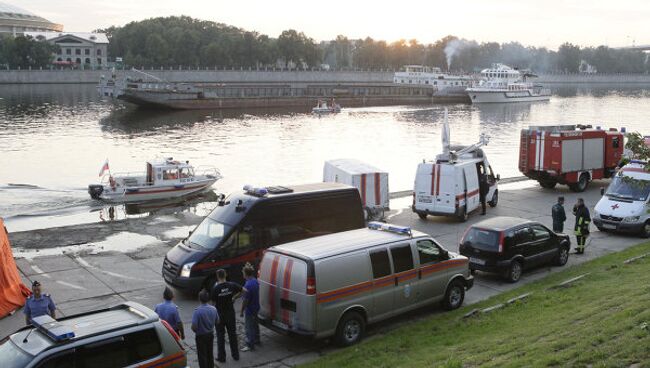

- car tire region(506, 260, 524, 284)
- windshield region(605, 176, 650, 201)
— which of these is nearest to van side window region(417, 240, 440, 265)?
car tire region(506, 260, 524, 284)

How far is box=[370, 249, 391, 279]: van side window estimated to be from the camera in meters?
12.9

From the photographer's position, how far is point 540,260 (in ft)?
58.2

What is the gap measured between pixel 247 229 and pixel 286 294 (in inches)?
158

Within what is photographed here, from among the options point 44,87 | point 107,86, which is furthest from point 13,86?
point 107,86

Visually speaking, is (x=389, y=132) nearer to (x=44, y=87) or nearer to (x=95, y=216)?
(x=95, y=216)

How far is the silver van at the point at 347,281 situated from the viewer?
1205 centimetres

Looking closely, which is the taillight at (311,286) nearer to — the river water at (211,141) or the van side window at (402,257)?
the van side window at (402,257)

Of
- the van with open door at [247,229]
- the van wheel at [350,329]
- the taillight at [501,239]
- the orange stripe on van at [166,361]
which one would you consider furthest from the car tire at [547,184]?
the orange stripe on van at [166,361]

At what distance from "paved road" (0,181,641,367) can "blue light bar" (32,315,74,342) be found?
375 cm

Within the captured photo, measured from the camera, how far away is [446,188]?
2483cm

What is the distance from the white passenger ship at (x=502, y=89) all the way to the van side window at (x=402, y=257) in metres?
122

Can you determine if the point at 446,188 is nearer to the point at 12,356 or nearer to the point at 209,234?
the point at 209,234

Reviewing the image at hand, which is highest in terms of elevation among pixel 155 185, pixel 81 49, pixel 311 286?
pixel 81 49

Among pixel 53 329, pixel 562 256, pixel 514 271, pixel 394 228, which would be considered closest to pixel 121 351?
pixel 53 329
